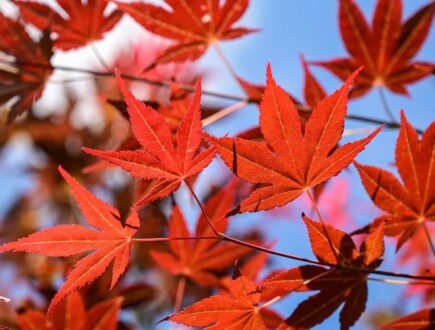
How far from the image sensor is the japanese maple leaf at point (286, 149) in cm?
56

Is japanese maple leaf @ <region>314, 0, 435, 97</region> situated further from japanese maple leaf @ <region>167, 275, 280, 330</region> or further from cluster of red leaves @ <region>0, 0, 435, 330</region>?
japanese maple leaf @ <region>167, 275, 280, 330</region>

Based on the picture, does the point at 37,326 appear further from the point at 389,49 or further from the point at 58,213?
the point at 58,213

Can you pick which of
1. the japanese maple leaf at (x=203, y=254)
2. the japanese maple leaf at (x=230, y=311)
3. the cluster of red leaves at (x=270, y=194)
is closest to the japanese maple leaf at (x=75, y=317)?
the japanese maple leaf at (x=203, y=254)

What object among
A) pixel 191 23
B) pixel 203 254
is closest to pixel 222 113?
pixel 191 23

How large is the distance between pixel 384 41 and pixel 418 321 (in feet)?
1.50

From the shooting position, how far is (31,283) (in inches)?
49.3

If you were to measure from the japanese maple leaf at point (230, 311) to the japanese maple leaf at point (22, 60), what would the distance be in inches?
18.3

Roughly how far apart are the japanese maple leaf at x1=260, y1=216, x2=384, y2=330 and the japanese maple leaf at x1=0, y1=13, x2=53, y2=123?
501mm

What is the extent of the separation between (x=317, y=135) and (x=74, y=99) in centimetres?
251

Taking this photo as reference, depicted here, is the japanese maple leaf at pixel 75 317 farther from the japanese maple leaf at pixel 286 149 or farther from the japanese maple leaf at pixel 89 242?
the japanese maple leaf at pixel 286 149

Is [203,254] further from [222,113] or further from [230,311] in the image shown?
[230,311]

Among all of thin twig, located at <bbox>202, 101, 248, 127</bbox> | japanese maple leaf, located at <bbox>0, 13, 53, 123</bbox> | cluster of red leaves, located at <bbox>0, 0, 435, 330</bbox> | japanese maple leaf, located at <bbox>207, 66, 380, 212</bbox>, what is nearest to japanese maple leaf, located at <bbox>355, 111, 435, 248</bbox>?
cluster of red leaves, located at <bbox>0, 0, 435, 330</bbox>

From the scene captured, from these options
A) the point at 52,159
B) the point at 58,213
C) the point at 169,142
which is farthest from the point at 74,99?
the point at 169,142

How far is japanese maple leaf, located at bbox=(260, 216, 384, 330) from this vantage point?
613mm
